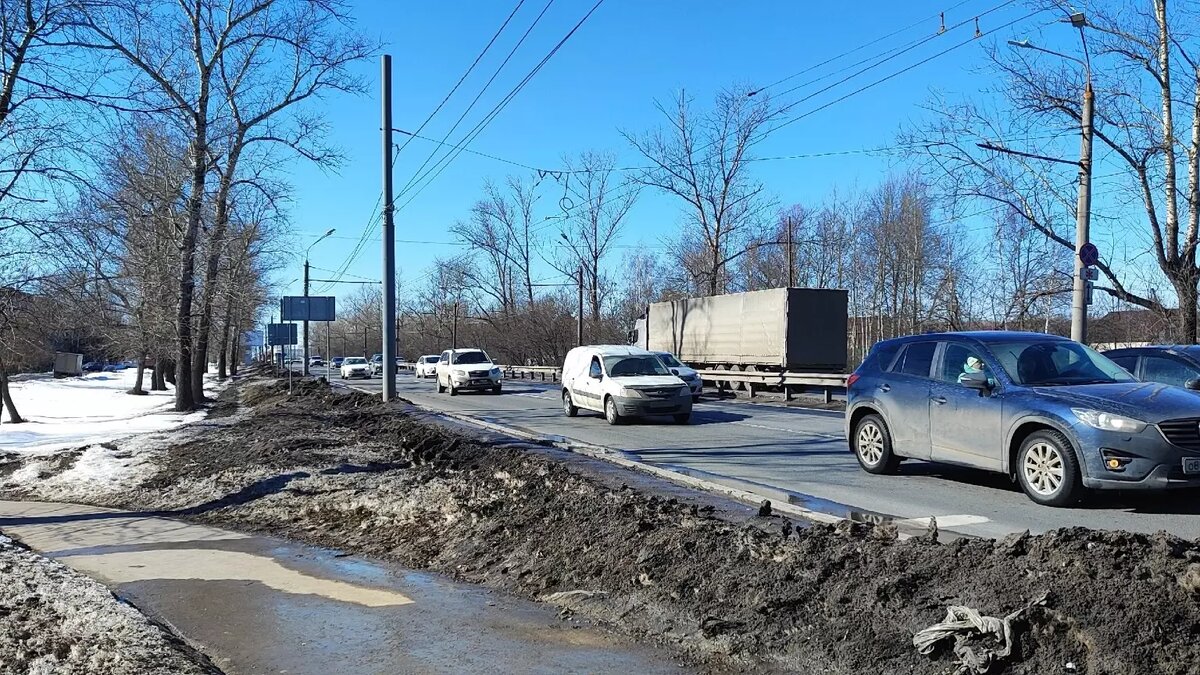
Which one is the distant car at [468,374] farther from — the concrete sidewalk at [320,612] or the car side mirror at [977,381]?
the car side mirror at [977,381]

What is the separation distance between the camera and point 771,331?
28578mm

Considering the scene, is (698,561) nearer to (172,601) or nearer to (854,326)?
(172,601)

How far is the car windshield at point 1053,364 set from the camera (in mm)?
8445

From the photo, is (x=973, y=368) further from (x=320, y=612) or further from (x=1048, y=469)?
(x=320, y=612)

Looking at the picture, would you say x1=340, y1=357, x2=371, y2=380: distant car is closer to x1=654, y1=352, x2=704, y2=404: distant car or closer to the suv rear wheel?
x1=654, y1=352, x2=704, y2=404: distant car

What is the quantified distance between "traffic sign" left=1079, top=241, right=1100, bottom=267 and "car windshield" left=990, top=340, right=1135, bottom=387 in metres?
9.03

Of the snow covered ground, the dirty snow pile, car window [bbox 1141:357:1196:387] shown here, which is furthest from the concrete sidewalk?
car window [bbox 1141:357:1196:387]

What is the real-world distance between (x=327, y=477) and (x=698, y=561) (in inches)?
261

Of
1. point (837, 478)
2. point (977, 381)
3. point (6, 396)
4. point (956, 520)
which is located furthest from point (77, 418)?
point (956, 520)

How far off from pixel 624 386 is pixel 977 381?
10.4 m

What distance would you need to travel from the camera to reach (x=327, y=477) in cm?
1089

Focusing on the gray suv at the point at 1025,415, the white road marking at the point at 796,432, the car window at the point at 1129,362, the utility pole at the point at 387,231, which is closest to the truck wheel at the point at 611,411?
the white road marking at the point at 796,432

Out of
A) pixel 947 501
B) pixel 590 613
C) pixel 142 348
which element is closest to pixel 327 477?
pixel 590 613

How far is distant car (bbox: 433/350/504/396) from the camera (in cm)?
3447
